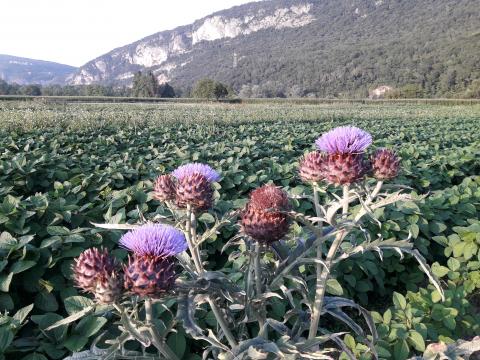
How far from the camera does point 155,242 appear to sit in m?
1.56

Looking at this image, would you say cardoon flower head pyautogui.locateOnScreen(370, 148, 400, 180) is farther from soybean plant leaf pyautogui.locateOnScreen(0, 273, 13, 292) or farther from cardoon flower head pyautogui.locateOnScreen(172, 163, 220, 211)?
soybean plant leaf pyautogui.locateOnScreen(0, 273, 13, 292)

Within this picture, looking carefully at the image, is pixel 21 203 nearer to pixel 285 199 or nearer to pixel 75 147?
pixel 285 199

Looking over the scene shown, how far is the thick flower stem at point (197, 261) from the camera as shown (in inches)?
70.3

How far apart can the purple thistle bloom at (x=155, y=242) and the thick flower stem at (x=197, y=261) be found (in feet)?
0.89

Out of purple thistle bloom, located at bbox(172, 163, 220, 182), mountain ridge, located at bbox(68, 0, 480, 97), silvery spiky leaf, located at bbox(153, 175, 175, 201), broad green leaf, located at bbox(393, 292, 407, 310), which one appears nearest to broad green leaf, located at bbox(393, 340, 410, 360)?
broad green leaf, located at bbox(393, 292, 407, 310)

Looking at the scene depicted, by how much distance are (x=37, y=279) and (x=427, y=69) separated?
11629cm

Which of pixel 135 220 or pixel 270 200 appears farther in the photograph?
pixel 135 220

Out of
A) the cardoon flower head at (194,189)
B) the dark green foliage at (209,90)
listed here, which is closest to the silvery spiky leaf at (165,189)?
the cardoon flower head at (194,189)

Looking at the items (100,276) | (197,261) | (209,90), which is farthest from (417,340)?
(209,90)

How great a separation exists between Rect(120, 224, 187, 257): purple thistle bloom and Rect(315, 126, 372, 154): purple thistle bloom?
82cm

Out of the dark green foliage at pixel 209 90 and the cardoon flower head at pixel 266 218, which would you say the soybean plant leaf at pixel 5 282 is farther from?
the dark green foliage at pixel 209 90

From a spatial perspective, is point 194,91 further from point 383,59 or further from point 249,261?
point 249,261

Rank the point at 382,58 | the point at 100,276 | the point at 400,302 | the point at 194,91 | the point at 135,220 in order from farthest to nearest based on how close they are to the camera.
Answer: the point at 382,58 < the point at 194,91 < the point at 135,220 < the point at 400,302 < the point at 100,276

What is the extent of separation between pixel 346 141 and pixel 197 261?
0.87m
